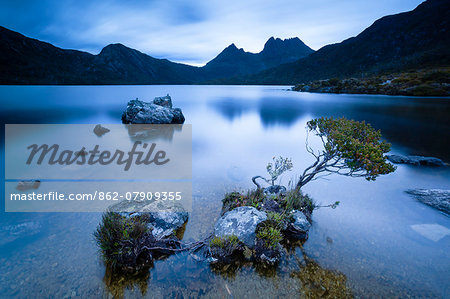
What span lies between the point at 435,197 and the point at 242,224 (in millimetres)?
9646

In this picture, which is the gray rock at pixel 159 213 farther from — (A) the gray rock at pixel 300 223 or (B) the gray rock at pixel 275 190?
(A) the gray rock at pixel 300 223

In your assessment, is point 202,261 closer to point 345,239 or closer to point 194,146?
point 345,239

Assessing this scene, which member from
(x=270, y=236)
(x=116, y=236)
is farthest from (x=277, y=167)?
(x=116, y=236)

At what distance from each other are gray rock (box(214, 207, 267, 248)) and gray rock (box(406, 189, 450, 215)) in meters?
8.12

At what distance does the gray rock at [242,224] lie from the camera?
709 cm

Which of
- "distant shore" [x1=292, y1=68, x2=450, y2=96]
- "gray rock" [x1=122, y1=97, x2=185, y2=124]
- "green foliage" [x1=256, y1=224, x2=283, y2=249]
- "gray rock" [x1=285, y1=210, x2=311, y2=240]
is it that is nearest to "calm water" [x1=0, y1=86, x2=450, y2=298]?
"gray rock" [x1=285, y1=210, x2=311, y2=240]

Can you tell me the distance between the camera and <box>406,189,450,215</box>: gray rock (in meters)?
9.50

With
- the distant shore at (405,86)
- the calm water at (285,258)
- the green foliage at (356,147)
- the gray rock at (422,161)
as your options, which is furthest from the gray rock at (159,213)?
the distant shore at (405,86)

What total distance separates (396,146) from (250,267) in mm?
22043

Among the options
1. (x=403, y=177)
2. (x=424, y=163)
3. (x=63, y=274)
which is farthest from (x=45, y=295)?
(x=424, y=163)

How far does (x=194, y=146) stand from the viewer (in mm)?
19797

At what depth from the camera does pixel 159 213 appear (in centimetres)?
815

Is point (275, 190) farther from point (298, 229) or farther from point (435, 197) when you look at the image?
point (435, 197)

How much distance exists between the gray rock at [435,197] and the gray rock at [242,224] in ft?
26.6
